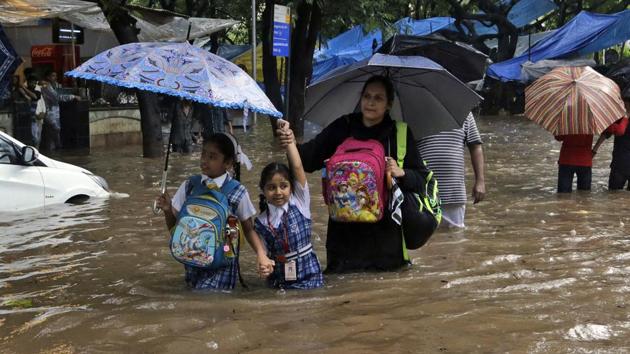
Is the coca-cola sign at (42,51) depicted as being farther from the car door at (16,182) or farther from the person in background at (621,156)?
the person in background at (621,156)

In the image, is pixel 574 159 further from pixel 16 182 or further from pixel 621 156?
pixel 16 182

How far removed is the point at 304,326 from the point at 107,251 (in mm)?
3131

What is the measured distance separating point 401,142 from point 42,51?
62.4ft

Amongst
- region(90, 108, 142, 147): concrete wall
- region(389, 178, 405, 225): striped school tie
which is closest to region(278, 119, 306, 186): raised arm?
region(389, 178, 405, 225): striped school tie

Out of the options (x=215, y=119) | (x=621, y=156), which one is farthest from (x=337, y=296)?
(x=621, y=156)

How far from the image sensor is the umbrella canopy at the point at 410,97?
18.3 ft

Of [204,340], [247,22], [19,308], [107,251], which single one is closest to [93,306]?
[19,308]

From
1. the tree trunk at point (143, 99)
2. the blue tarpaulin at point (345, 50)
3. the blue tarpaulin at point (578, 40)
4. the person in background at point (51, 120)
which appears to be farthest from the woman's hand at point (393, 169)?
the blue tarpaulin at point (345, 50)

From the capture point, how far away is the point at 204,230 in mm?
4883

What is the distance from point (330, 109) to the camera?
5820mm

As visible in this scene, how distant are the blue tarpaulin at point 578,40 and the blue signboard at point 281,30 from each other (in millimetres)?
16714

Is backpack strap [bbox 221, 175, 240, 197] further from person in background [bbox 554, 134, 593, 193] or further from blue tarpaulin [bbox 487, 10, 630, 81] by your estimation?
blue tarpaulin [bbox 487, 10, 630, 81]

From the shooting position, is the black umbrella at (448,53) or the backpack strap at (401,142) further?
the black umbrella at (448,53)

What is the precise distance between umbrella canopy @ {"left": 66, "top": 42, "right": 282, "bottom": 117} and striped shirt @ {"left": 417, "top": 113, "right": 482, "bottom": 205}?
2.28 m
